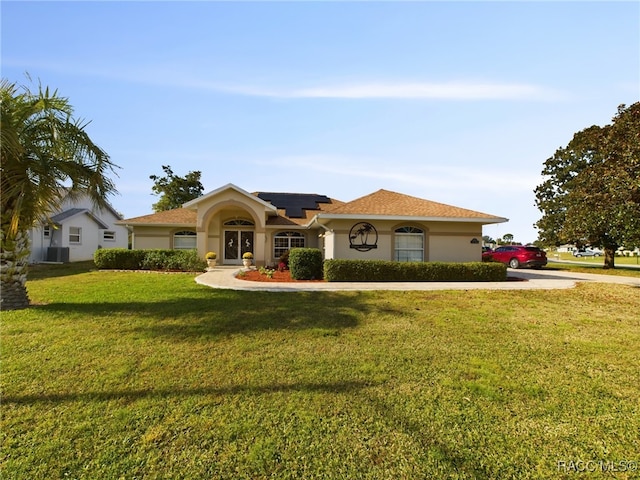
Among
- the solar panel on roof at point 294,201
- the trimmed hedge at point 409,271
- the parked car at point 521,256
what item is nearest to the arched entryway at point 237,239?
the solar panel on roof at point 294,201

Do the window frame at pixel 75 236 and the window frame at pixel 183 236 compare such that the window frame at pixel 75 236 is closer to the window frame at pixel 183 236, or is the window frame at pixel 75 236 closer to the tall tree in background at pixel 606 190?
the window frame at pixel 183 236

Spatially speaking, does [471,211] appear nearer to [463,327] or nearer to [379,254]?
[379,254]

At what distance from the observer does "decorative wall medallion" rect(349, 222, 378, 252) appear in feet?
52.0

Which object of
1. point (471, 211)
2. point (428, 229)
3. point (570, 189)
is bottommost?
point (428, 229)

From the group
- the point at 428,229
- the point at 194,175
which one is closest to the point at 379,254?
the point at 428,229

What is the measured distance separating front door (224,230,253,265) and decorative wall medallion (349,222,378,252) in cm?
985

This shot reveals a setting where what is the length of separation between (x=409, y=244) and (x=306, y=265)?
5688 mm

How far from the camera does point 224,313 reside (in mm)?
7918

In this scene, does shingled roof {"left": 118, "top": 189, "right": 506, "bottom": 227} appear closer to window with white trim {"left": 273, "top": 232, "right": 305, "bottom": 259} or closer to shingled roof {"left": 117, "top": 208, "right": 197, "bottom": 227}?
shingled roof {"left": 117, "top": 208, "right": 197, "bottom": 227}

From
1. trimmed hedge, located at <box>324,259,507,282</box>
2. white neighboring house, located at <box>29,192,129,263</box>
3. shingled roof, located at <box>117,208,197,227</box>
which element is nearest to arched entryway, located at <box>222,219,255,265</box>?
shingled roof, located at <box>117,208,197,227</box>

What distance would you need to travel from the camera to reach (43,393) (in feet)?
13.3

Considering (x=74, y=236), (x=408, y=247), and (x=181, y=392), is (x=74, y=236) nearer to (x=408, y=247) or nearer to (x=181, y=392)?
(x=408, y=247)

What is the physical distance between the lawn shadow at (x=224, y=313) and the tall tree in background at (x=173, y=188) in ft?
118

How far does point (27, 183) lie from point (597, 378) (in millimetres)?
12270
